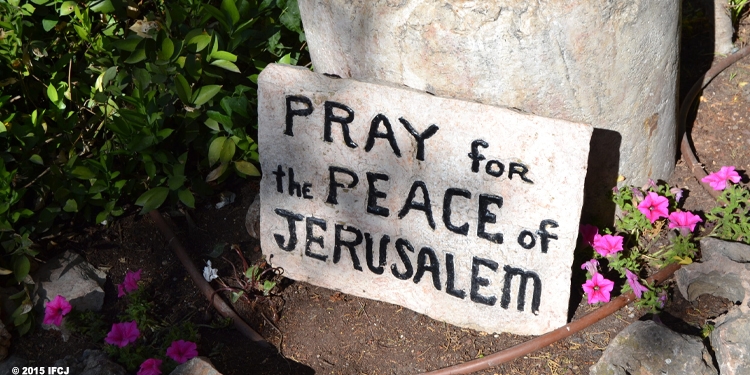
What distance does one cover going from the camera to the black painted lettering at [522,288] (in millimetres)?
2551

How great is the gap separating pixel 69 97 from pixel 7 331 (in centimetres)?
96

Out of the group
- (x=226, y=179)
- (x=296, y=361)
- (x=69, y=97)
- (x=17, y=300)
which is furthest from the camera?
(x=226, y=179)

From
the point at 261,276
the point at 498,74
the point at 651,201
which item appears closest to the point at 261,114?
the point at 261,276

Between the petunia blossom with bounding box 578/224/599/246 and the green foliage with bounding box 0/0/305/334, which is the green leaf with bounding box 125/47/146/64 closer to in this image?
the green foliage with bounding box 0/0/305/334

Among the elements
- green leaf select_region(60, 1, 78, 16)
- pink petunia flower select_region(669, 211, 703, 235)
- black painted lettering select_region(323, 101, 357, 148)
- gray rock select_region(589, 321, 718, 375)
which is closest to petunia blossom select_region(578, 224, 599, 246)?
pink petunia flower select_region(669, 211, 703, 235)

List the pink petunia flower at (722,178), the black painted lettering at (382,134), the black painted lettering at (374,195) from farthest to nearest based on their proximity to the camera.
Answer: the pink petunia flower at (722,178)
the black painted lettering at (374,195)
the black painted lettering at (382,134)

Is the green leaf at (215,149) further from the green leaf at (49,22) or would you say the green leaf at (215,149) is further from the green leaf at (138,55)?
the green leaf at (49,22)

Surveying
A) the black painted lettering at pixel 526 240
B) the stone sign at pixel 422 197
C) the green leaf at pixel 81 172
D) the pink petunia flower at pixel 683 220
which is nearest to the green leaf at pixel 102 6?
the green leaf at pixel 81 172

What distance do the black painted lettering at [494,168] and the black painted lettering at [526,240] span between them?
0.72ft

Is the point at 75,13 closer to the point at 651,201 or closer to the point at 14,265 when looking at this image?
the point at 14,265

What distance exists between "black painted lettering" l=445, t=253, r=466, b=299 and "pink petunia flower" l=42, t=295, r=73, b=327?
137cm

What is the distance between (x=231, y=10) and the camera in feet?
9.91

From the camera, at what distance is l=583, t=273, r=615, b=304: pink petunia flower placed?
2562mm

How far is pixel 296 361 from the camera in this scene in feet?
8.79
